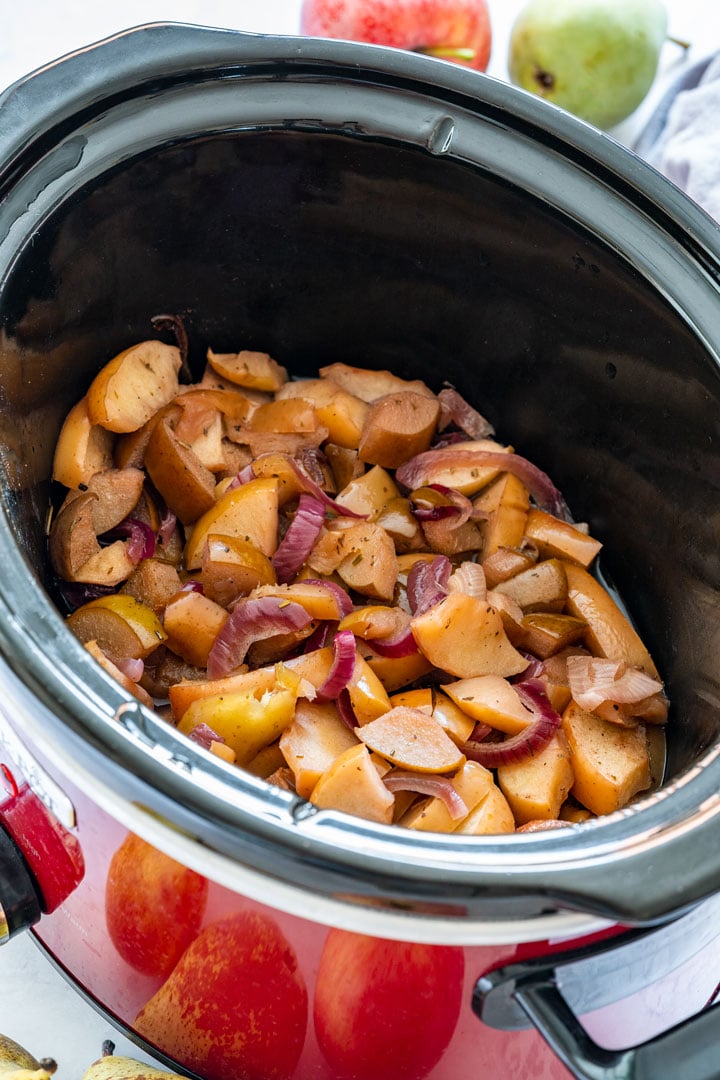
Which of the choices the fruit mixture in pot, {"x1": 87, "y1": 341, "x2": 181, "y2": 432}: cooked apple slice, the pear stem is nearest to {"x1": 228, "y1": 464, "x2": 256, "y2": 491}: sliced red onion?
the fruit mixture in pot


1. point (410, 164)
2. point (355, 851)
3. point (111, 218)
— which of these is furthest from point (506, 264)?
point (355, 851)

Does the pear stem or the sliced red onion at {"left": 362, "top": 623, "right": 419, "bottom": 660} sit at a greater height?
the pear stem

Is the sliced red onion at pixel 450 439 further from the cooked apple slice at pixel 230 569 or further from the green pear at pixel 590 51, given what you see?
the green pear at pixel 590 51

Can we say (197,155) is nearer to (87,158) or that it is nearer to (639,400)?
(87,158)

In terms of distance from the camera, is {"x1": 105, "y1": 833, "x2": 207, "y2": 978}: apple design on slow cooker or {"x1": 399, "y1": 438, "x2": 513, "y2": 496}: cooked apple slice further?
{"x1": 399, "y1": 438, "x2": 513, "y2": 496}: cooked apple slice

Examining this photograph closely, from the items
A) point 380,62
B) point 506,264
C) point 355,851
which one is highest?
point 380,62

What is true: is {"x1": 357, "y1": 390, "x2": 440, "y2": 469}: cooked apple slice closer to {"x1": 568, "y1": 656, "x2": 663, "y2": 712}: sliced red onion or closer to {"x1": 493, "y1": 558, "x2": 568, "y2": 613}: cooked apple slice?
{"x1": 493, "y1": 558, "x2": 568, "y2": 613}: cooked apple slice
